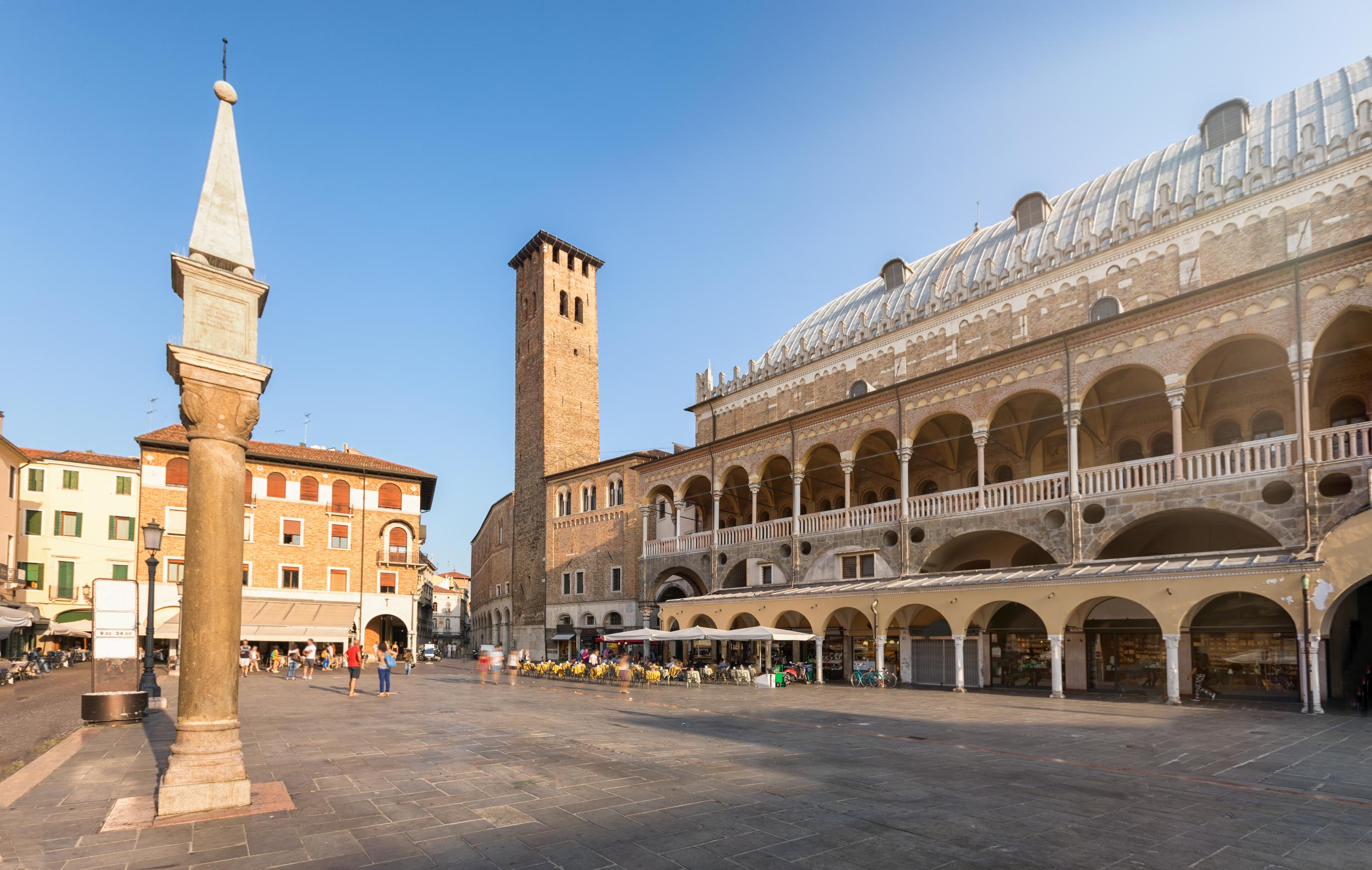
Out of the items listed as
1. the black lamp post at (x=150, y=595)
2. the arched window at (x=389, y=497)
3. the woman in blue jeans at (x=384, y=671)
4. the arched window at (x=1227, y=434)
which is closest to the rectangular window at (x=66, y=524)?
the arched window at (x=389, y=497)

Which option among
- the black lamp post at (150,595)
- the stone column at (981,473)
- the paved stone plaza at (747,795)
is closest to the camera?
the paved stone plaza at (747,795)

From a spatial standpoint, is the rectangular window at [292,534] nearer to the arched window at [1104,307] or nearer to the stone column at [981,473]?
the stone column at [981,473]

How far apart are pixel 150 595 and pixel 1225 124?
3347 cm

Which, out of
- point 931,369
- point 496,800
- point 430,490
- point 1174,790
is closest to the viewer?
point 496,800

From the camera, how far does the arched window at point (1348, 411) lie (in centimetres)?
2023

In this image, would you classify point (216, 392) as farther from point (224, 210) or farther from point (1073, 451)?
point (1073, 451)

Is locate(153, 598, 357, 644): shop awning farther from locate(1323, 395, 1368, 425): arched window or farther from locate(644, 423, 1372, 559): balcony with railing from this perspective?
locate(1323, 395, 1368, 425): arched window

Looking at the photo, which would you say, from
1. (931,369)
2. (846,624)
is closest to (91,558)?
(846,624)

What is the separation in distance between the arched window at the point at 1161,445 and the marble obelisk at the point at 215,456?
23877mm

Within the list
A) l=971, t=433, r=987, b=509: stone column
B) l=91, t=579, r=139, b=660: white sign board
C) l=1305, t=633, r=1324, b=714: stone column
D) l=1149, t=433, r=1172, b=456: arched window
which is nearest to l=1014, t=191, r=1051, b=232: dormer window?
l=1149, t=433, r=1172, b=456: arched window

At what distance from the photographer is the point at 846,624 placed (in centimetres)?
2859

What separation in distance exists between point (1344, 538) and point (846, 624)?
1529 centimetres

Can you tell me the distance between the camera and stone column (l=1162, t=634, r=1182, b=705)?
60.0ft

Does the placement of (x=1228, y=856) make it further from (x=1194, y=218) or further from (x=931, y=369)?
(x=931, y=369)
